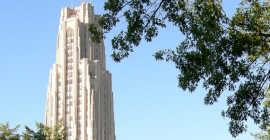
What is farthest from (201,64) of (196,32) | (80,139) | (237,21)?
(80,139)

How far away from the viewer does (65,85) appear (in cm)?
10344

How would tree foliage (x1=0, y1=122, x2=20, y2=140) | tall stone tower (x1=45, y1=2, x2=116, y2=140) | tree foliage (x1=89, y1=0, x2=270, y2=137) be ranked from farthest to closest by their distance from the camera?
tall stone tower (x1=45, y1=2, x2=116, y2=140) → tree foliage (x1=0, y1=122, x2=20, y2=140) → tree foliage (x1=89, y1=0, x2=270, y2=137)

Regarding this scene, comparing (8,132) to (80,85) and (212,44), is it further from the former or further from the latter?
(80,85)

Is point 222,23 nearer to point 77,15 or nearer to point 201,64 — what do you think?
point 201,64

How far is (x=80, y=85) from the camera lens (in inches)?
4035

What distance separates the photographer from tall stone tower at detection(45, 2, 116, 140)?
98.9 metres

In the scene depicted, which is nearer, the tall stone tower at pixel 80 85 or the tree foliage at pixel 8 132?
the tree foliage at pixel 8 132

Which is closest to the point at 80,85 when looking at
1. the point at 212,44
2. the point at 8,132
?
the point at 8,132

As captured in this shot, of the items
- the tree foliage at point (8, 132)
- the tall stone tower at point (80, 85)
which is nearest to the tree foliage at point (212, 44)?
the tree foliage at point (8, 132)

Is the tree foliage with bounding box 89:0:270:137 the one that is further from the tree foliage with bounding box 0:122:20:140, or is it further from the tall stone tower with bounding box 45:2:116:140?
A: the tall stone tower with bounding box 45:2:116:140

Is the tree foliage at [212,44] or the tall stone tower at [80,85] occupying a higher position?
the tall stone tower at [80,85]

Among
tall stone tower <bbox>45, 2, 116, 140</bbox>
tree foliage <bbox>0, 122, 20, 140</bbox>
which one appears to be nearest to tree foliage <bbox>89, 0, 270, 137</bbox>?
tree foliage <bbox>0, 122, 20, 140</bbox>

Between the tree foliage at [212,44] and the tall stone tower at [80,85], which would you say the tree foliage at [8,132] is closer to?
the tree foliage at [212,44]

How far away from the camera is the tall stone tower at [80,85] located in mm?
98875
